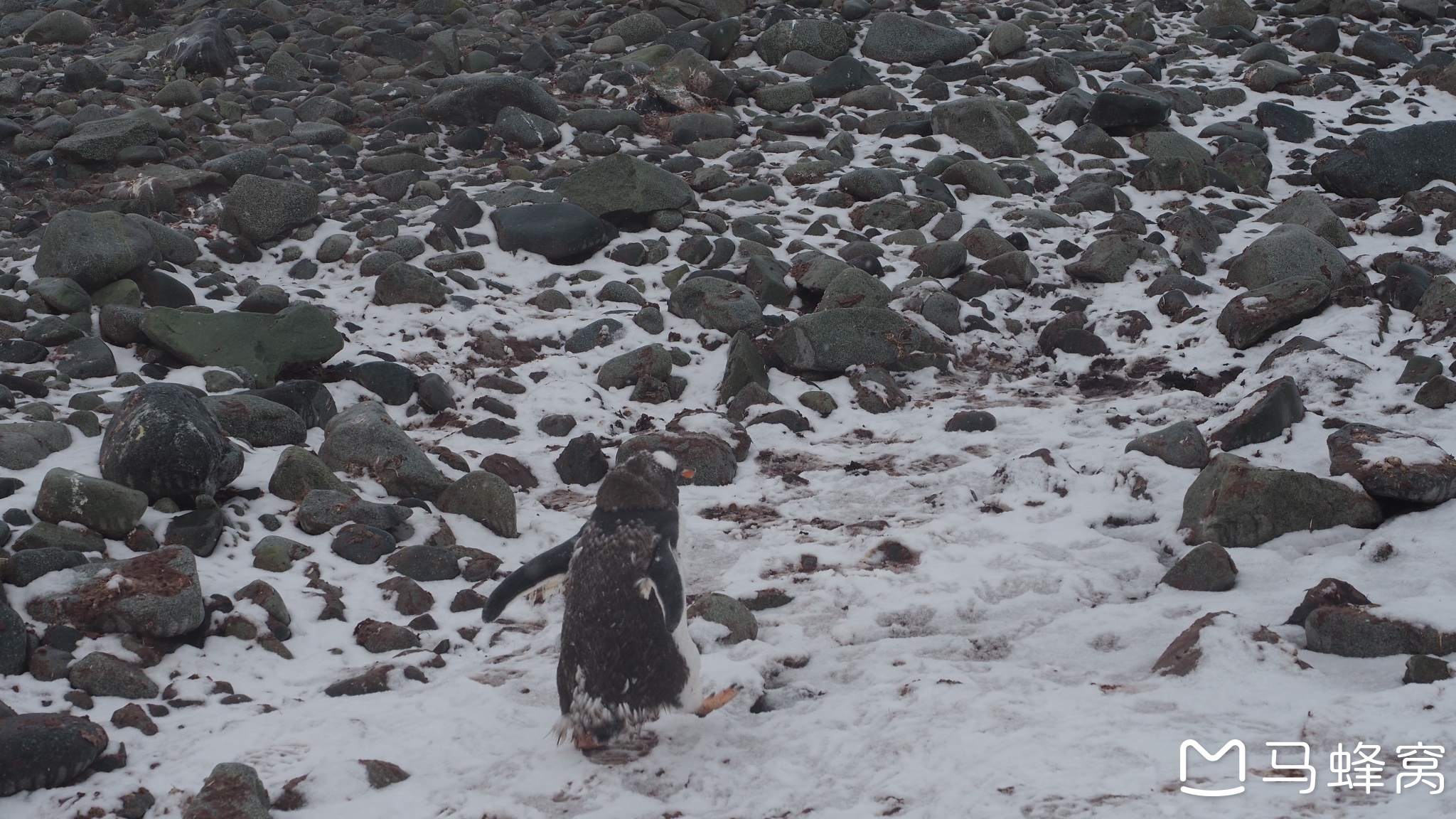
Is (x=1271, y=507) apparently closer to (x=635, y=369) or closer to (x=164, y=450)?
(x=635, y=369)

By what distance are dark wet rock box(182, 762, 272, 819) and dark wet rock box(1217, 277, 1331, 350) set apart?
6791 millimetres

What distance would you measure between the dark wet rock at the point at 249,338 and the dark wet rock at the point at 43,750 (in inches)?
148

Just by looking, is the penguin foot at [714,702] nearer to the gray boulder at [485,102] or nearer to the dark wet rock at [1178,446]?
the dark wet rock at [1178,446]

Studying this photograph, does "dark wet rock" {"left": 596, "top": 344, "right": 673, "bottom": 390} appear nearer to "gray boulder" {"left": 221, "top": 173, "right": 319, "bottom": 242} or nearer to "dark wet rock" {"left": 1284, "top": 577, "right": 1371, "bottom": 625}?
"gray boulder" {"left": 221, "top": 173, "right": 319, "bottom": 242}

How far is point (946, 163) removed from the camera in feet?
35.8

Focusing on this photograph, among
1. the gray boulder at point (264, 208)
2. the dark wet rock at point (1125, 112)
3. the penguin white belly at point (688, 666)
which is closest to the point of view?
the penguin white belly at point (688, 666)

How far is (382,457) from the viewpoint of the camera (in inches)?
238

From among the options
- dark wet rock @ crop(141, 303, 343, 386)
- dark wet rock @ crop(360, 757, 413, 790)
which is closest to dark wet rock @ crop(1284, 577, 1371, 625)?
dark wet rock @ crop(360, 757, 413, 790)

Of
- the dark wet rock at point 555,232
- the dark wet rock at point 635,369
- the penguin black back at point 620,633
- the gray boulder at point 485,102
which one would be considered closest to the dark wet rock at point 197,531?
the penguin black back at point 620,633

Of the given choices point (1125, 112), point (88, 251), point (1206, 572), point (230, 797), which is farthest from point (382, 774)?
point (1125, 112)

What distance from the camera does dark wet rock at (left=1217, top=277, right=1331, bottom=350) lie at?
7270mm

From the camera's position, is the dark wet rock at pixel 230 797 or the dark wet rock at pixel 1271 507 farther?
the dark wet rock at pixel 1271 507

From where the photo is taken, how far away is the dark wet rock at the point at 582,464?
655cm

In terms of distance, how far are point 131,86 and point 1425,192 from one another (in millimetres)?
14233
